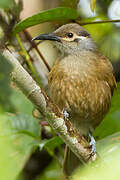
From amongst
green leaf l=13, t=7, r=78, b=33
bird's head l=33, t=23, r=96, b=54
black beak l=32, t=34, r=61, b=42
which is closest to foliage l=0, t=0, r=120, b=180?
green leaf l=13, t=7, r=78, b=33

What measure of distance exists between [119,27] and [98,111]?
4.99 ft

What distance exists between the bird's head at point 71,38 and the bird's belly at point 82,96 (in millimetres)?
424

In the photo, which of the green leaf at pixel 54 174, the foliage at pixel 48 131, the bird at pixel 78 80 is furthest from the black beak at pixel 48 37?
the green leaf at pixel 54 174

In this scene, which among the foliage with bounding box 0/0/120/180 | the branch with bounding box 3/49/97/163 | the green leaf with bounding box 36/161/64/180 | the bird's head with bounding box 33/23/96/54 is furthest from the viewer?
the green leaf with bounding box 36/161/64/180

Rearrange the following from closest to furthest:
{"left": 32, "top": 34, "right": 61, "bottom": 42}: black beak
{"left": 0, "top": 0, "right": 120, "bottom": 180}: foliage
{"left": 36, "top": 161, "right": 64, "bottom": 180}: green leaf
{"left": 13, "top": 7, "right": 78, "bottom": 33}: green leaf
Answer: {"left": 0, "top": 0, "right": 120, "bottom": 180}: foliage < {"left": 13, "top": 7, "right": 78, "bottom": 33}: green leaf < {"left": 32, "top": 34, "right": 61, "bottom": 42}: black beak < {"left": 36, "top": 161, "right": 64, "bottom": 180}: green leaf

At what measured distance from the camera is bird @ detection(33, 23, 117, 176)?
344 cm

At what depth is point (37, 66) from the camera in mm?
4152

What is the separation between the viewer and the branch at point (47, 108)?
174cm

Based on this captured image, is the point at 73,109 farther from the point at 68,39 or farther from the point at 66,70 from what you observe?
the point at 68,39

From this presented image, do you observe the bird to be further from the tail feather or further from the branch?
the branch

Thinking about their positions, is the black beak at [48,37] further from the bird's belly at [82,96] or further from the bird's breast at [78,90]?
the bird's belly at [82,96]

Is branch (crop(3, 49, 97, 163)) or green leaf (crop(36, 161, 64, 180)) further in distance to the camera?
green leaf (crop(36, 161, 64, 180))

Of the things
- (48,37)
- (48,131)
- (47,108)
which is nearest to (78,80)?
(48,37)

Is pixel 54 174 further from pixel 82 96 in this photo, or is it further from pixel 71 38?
pixel 71 38
